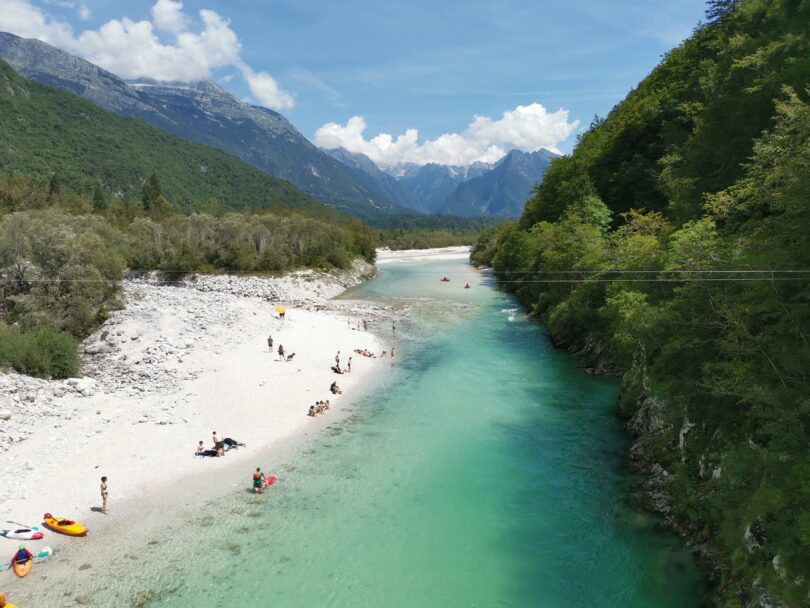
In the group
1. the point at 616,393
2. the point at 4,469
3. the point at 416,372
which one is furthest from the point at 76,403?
the point at 616,393

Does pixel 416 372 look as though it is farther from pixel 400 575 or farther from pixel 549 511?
pixel 400 575

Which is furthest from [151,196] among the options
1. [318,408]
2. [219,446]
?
[219,446]

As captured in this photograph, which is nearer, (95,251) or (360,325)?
(95,251)

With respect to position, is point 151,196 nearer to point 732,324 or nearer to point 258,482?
point 258,482

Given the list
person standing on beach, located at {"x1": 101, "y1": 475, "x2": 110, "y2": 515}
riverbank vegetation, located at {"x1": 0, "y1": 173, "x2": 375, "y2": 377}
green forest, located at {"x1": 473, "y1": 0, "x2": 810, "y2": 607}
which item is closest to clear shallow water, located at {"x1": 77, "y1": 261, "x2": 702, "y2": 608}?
green forest, located at {"x1": 473, "y1": 0, "x2": 810, "y2": 607}

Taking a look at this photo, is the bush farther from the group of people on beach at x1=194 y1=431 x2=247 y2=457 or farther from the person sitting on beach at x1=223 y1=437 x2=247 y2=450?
the person sitting on beach at x1=223 y1=437 x2=247 y2=450

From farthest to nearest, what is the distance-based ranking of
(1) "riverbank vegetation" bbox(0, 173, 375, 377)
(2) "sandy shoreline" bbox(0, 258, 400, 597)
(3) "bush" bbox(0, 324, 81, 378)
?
(1) "riverbank vegetation" bbox(0, 173, 375, 377), (3) "bush" bbox(0, 324, 81, 378), (2) "sandy shoreline" bbox(0, 258, 400, 597)
